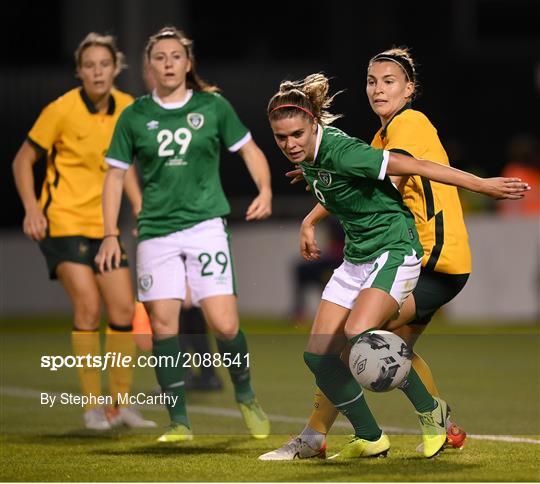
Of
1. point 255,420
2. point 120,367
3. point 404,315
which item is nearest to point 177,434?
point 255,420

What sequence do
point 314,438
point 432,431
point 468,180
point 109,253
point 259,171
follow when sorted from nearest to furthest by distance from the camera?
point 468,180
point 432,431
point 314,438
point 109,253
point 259,171

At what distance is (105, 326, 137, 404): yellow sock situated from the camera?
852 centimetres

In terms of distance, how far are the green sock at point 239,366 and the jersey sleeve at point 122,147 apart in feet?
3.54

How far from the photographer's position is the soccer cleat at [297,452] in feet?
22.8

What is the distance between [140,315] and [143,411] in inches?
25.2

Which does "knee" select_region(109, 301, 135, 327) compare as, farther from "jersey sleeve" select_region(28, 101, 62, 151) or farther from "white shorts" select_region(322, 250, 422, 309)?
"white shorts" select_region(322, 250, 422, 309)

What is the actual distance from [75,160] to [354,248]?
2.32m

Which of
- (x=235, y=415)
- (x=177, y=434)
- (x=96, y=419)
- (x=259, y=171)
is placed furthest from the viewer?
(x=235, y=415)

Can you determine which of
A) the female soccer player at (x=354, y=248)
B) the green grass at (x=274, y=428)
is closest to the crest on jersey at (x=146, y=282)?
the green grass at (x=274, y=428)

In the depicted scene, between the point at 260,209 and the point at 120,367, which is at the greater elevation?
the point at 260,209

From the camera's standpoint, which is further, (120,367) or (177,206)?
(120,367)

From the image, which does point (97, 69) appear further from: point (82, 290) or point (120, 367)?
point (120, 367)

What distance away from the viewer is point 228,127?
7.86m

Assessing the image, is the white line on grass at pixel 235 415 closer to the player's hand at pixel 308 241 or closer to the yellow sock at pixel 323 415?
the yellow sock at pixel 323 415
